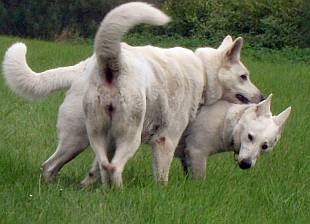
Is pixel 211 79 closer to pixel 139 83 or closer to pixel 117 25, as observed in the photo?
pixel 139 83

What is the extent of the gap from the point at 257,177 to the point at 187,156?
27.0 inches

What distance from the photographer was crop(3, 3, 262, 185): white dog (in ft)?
19.5

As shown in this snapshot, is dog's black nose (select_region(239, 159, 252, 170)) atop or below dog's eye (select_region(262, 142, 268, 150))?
below

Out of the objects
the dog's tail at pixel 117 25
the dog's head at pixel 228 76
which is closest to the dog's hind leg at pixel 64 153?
the dog's tail at pixel 117 25

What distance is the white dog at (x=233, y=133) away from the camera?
24.1ft

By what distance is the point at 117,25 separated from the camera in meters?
5.77

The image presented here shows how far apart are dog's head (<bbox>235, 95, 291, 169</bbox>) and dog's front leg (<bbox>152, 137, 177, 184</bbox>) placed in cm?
76

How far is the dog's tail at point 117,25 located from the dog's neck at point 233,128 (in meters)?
1.91

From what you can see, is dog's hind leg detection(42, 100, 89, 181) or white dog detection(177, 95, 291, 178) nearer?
dog's hind leg detection(42, 100, 89, 181)

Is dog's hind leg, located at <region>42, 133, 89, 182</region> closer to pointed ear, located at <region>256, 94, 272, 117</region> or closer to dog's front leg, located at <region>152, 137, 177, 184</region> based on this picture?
dog's front leg, located at <region>152, 137, 177, 184</region>

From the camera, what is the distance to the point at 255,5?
3234 centimetres

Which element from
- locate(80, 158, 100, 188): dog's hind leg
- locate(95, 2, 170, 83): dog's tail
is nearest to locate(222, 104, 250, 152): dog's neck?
locate(80, 158, 100, 188): dog's hind leg

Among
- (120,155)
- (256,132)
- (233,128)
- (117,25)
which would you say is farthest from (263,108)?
(117,25)

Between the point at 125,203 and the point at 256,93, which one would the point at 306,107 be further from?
the point at 125,203
